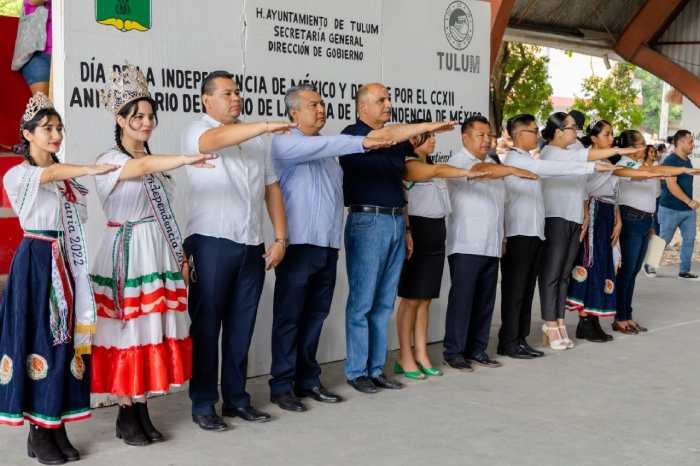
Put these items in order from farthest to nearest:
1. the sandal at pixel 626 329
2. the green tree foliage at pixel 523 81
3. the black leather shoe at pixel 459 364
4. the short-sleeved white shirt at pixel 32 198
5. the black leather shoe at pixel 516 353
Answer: the green tree foliage at pixel 523 81
the sandal at pixel 626 329
the black leather shoe at pixel 516 353
the black leather shoe at pixel 459 364
the short-sleeved white shirt at pixel 32 198

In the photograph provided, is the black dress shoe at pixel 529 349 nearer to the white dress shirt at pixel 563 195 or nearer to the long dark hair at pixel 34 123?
the white dress shirt at pixel 563 195

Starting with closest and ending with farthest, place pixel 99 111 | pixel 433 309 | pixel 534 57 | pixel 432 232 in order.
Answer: pixel 99 111
pixel 432 232
pixel 433 309
pixel 534 57

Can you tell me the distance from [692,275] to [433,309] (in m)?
4.94

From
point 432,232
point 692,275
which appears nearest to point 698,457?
point 432,232

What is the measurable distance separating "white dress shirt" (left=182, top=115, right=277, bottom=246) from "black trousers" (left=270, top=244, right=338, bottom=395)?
1.50ft

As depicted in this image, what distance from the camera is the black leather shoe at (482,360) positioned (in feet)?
20.3

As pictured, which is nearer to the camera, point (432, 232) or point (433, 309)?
point (432, 232)

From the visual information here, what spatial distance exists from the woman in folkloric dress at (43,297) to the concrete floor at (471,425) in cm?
31

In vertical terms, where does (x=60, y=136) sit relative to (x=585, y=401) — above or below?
above

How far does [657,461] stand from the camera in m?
4.30

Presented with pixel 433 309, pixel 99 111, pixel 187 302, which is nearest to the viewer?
pixel 187 302

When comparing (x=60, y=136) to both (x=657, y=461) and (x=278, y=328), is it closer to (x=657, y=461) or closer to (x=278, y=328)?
(x=278, y=328)

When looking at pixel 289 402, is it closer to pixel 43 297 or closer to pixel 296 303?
pixel 296 303

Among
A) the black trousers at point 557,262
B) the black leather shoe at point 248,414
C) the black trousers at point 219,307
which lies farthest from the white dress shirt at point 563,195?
the black leather shoe at point 248,414
